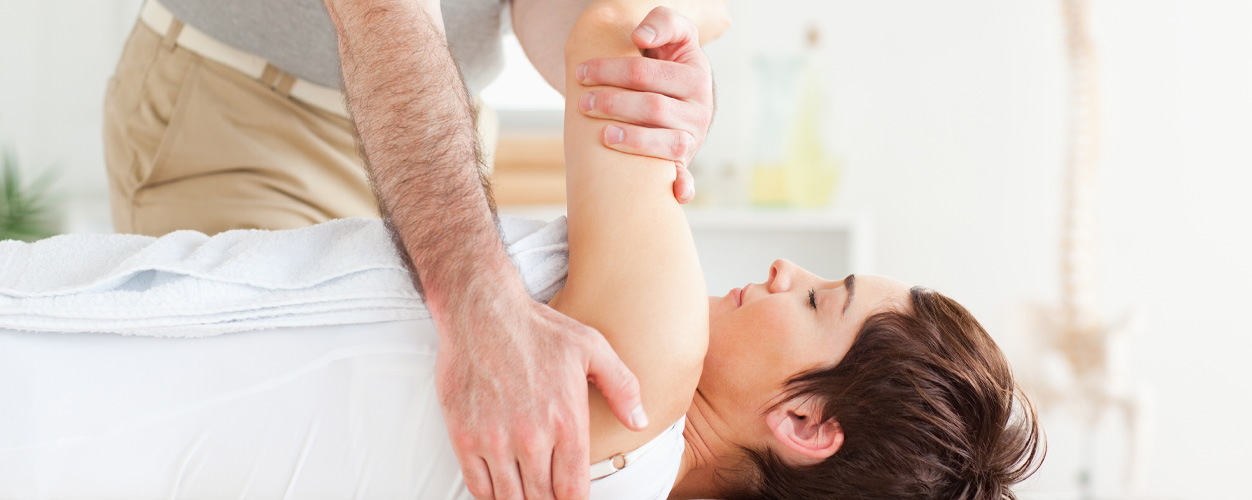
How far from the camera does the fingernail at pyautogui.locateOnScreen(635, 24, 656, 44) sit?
92cm

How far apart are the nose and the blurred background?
1.71 m

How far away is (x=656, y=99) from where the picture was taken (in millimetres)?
897

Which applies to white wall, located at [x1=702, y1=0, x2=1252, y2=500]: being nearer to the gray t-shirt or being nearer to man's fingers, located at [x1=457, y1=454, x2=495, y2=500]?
the gray t-shirt

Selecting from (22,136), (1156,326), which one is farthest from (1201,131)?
(22,136)

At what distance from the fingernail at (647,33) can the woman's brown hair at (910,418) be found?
1.35 ft

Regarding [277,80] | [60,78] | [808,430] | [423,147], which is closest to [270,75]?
[277,80]

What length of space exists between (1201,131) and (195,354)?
126 inches

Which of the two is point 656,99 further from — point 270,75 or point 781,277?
point 270,75

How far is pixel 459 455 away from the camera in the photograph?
2.46 ft

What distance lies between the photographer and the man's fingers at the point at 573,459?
2.39 ft

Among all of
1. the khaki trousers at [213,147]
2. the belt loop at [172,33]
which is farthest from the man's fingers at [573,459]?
the belt loop at [172,33]

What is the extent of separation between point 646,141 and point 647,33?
0.13 metres

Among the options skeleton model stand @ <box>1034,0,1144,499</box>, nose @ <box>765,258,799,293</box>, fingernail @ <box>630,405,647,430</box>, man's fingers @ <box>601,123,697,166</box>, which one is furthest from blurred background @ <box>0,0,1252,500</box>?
fingernail @ <box>630,405,647,430</box>

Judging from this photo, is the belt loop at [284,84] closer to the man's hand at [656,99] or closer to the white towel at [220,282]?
the white towel at [220,282]
